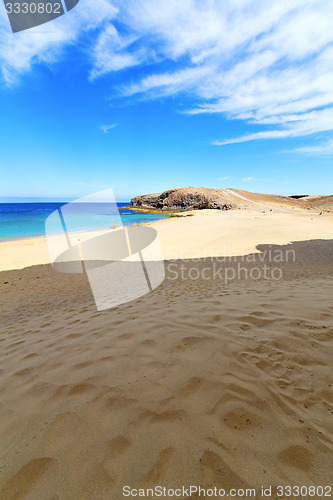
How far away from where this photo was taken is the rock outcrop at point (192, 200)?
60.9 metres

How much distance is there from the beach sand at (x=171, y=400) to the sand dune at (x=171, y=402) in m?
0.01

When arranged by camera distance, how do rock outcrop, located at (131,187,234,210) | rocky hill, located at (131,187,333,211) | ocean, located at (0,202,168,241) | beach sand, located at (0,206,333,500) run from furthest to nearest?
rock outcrop, located at (131,187,234,210) < rocky hill, located at (131,187,333,211) < ocean, located at (0,202,168,241) < beach sand, located at (0,206,333,500)

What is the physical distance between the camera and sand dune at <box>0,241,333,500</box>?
5.33 feet

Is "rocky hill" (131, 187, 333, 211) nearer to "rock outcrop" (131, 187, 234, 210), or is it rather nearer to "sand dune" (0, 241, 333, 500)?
"rock outcrop" (131, 187, 234, 210)

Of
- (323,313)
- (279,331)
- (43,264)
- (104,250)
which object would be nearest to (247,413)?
(279,331)

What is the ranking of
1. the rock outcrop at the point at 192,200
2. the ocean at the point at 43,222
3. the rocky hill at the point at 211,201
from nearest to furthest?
the ocean at the point at 43,222 → the rocky hill at the point at 211,201 → the rock outcrop at the point at 192,200

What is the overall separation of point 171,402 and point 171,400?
0.02 m

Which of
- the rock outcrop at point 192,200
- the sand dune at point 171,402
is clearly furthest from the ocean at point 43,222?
the rock outcrop at point 192,200

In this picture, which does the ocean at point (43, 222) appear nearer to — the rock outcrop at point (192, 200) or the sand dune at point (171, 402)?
the sand dune at point (171, 402)

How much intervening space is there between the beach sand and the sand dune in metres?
0.01

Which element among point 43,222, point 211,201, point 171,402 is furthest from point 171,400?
point 211,201

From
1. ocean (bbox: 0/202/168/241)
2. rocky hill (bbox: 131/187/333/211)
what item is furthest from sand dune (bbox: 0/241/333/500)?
rocky hill (bbox: 131/187/333/211)

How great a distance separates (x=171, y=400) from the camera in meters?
2.25

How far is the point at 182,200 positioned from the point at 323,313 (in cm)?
6795
